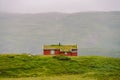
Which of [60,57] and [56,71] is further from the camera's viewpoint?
[60,57]

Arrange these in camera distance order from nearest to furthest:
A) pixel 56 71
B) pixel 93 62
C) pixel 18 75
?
1. pixel 18 75
2. pixel 56 71
3. pixel 93 62

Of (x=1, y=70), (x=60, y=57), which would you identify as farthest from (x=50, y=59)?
(x=1, y=70)

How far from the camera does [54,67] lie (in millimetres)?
87125

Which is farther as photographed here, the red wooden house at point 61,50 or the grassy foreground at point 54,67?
the red wooden house at point 61,50

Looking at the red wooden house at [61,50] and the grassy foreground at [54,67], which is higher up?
the red wooden house at [61,50]

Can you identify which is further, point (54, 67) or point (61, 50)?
point (61, 50)

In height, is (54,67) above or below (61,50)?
below

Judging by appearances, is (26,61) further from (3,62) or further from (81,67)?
(81,67)

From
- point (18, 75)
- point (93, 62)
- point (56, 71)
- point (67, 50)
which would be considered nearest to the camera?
point (18, 75)

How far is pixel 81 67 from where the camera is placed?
88.1 m

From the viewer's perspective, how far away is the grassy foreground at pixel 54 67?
7712 centimetres

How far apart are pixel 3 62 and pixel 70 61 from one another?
18141mm

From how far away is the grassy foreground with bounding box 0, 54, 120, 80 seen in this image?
7712 centimetres

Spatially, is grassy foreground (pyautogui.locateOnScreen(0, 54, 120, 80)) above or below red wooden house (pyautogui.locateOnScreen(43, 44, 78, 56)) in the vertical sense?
below
